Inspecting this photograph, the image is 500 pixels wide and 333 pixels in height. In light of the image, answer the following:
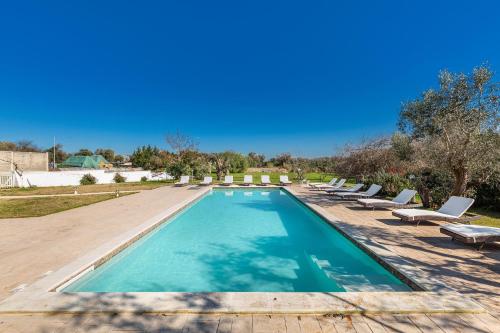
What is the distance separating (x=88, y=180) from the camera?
2117cm

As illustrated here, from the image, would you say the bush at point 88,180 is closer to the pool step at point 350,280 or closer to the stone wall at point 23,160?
the stone wall at point 23,160

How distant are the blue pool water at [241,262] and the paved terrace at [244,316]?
0.64 m

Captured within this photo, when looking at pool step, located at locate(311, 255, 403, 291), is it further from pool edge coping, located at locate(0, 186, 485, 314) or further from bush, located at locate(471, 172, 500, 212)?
bush, located at locate(471, 172, 500, 212)

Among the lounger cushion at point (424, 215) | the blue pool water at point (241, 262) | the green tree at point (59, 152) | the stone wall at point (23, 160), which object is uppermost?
the green tree at point (59, 152)

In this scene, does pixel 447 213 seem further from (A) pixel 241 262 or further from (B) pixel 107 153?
(B) pixel 107 153

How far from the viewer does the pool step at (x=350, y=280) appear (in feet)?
11.5

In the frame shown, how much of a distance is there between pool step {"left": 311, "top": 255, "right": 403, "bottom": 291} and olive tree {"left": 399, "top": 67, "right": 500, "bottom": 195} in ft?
18.3

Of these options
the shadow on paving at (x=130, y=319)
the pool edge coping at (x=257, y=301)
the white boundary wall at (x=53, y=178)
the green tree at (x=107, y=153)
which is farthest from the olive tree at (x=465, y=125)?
the green tree at (x=107, y=153)

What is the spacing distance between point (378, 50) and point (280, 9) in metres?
9.19

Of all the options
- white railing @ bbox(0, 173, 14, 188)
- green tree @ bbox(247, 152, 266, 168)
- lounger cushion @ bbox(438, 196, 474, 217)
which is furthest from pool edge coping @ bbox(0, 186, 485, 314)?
green tree @ bbox(247, 152, 266, 168)

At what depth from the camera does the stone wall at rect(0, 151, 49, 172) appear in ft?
75.0

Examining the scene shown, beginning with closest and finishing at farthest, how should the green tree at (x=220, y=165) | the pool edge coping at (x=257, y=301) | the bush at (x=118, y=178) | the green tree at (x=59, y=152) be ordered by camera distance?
the pool edge coping at (x=257, y=301)
the green tree at (x=220, y=165)
the bush at (x=118, y=178)
the green tree at (x=59, y=152)

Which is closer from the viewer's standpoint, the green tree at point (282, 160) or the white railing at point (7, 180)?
the white railing at point (7, 180)

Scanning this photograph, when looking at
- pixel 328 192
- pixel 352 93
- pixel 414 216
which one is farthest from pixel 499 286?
pixel 352 93
